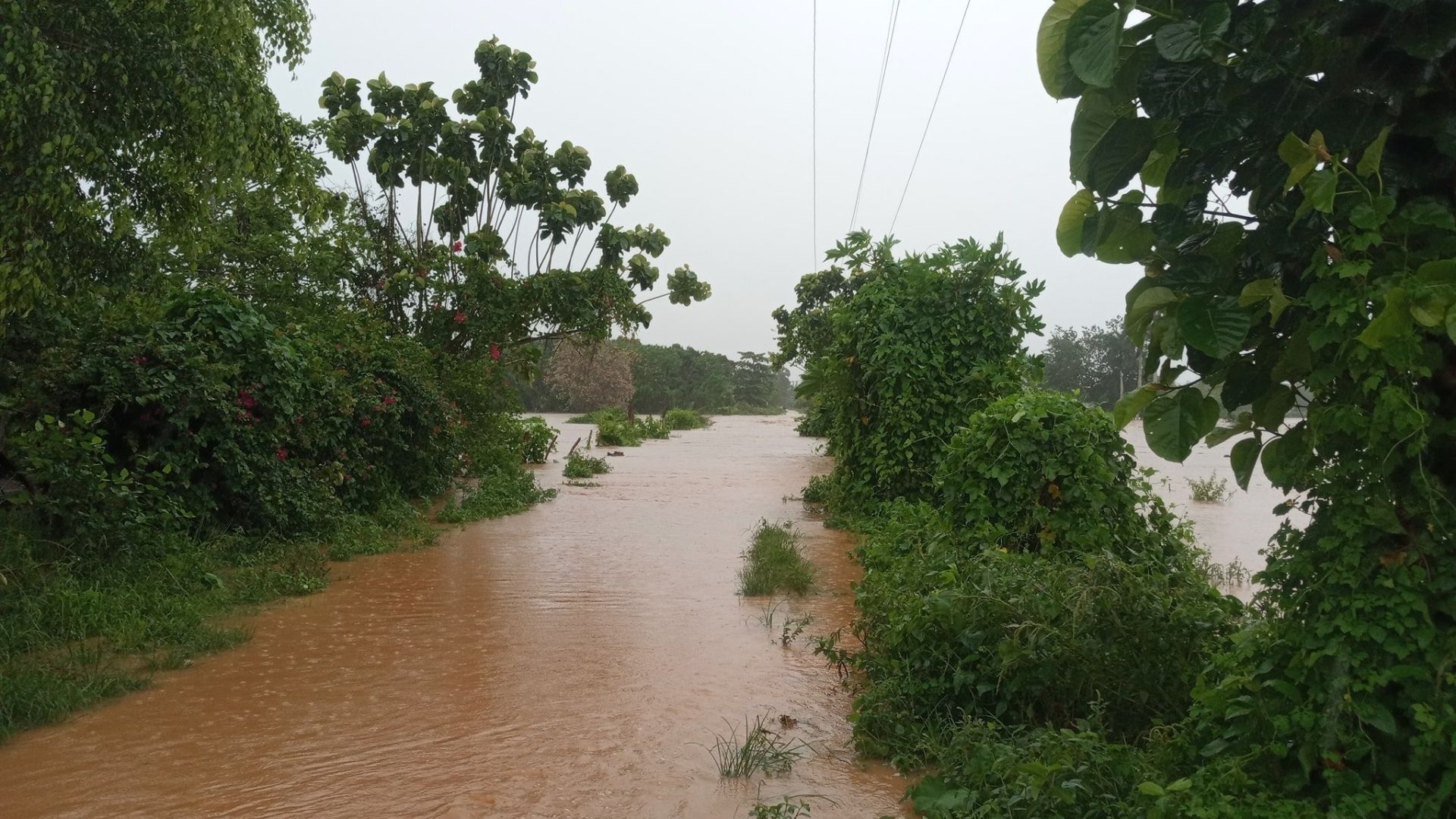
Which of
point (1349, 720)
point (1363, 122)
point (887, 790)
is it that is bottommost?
point (887, 790)

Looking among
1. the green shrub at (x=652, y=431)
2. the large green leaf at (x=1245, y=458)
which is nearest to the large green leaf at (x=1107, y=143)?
the large green leaf at (x=1245, y=458)

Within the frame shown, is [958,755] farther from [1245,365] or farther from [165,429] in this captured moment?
[165,429]

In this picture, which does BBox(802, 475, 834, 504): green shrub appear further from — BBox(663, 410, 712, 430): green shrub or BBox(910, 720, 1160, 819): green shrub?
BBox(663, 410, 712, 430): green shrub

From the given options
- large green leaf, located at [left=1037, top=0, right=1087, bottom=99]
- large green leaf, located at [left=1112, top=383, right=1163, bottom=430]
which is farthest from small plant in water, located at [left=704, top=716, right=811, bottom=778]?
large green leaf, located at [left=1037, top=0, right=1087, bottom=99]

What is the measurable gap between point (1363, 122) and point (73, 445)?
7.96 metres

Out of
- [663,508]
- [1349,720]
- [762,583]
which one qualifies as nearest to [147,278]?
[762,583]

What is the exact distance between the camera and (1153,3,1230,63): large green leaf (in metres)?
2.36

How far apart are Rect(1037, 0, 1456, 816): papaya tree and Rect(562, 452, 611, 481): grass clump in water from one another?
58.2 ft

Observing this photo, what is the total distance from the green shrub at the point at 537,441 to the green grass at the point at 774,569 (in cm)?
1277

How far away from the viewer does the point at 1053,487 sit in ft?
22.7

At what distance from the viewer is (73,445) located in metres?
7.08

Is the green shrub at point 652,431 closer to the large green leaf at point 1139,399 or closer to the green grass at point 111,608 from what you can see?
the green grass at point 111,608

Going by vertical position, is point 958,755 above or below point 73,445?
below

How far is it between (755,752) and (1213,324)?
2.93 metres
